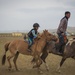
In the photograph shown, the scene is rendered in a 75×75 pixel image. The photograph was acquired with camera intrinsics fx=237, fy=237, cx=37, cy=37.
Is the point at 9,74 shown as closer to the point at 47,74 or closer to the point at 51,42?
the point at 47,74

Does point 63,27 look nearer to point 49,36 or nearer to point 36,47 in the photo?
point 49,36

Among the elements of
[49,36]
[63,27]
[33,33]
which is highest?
[63,27]

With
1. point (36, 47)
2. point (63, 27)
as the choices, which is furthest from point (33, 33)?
point (63, 27)

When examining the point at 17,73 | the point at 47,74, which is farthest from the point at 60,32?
the point at 17,73

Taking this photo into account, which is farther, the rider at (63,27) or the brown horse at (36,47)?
the rider at (63,27)

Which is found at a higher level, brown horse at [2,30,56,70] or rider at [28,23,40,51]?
rider at [28,23,40,51]

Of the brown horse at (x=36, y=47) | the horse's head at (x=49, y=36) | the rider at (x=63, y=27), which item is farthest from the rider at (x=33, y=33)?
the rider at (x=63, y=27)

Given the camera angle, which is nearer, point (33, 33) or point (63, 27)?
point (33, 33)

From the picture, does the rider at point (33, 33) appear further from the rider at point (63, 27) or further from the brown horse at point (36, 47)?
the rider at point (63, 27)

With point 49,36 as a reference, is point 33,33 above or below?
above

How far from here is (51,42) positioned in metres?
13.2

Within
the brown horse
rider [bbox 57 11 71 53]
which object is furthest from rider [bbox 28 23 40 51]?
rider [bbox 57 11 71 53]

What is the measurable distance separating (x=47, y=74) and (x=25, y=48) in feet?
5.96

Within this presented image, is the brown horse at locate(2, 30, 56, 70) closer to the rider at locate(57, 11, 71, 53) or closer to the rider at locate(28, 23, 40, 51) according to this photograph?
the rider at locate(28, 23, 40, 51)
